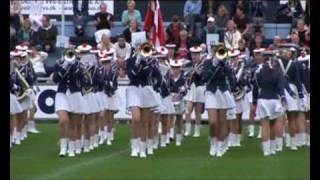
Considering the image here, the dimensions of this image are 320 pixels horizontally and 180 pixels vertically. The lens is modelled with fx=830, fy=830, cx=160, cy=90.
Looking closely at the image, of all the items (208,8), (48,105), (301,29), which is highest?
(208,8)

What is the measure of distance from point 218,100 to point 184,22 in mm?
12095

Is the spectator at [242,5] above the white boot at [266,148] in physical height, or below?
above

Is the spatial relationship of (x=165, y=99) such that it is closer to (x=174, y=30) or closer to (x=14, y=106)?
(x=14, y=106)

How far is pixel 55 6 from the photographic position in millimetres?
27281

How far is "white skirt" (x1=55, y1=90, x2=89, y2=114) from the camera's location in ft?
50.4

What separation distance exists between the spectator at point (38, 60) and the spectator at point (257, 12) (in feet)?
22.4

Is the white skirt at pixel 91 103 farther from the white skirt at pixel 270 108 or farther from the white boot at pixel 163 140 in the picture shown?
the white skirt at pixel 270 108

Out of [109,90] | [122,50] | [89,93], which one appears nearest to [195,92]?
[109,90]

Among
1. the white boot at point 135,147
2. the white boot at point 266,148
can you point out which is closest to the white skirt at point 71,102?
the white boot at point 135,147

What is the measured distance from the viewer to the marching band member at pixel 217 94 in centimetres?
1566

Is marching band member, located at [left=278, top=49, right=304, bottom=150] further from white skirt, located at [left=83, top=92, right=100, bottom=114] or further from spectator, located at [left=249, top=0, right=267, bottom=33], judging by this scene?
spectator, located at [left=249, top=0, right=267, bottom=33]

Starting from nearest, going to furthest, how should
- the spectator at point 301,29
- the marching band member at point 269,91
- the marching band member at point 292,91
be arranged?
the marching band member at point 269,91
the marching band member at point 292,91
the spectator at point 301,29

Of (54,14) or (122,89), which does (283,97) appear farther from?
(54,14)

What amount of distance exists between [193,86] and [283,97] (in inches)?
210
